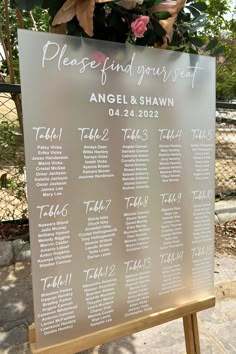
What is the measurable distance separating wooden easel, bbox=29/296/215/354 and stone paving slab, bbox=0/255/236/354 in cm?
39

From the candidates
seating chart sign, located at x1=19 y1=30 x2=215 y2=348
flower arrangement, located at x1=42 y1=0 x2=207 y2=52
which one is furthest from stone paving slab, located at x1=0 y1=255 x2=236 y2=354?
flower arrangement, located at x1=42 y1=0 x2=207 y2=52

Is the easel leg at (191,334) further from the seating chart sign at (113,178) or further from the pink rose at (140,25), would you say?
the pink rose at (140,25)

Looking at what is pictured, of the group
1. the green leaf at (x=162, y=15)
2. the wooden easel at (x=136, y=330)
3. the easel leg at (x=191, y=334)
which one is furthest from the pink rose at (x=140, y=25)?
the easel leg at (x=191, y=334)

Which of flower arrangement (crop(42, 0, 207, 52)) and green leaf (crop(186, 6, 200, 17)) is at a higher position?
green leaf (crop(186, 6, 200, 17))

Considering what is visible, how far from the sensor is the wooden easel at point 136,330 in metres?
1.23

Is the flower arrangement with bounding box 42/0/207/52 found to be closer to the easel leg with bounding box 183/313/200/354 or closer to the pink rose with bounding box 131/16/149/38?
the pink rose with bounding box 131/16/149/38

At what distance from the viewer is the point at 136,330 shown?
1378 millimetres

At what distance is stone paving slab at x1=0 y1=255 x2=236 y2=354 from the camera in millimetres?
1896

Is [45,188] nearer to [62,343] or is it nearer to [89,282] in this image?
[89,282]

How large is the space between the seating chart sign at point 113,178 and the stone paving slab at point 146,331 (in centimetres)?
58

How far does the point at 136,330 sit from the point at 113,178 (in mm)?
616

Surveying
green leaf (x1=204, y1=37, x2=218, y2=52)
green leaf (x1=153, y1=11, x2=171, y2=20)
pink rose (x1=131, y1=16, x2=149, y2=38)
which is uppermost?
green leaf (x1=153, y1=11, x2=171, y2=20)

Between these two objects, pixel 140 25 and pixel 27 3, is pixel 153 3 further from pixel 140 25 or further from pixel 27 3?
pixel 27 3

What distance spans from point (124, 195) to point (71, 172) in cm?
23
